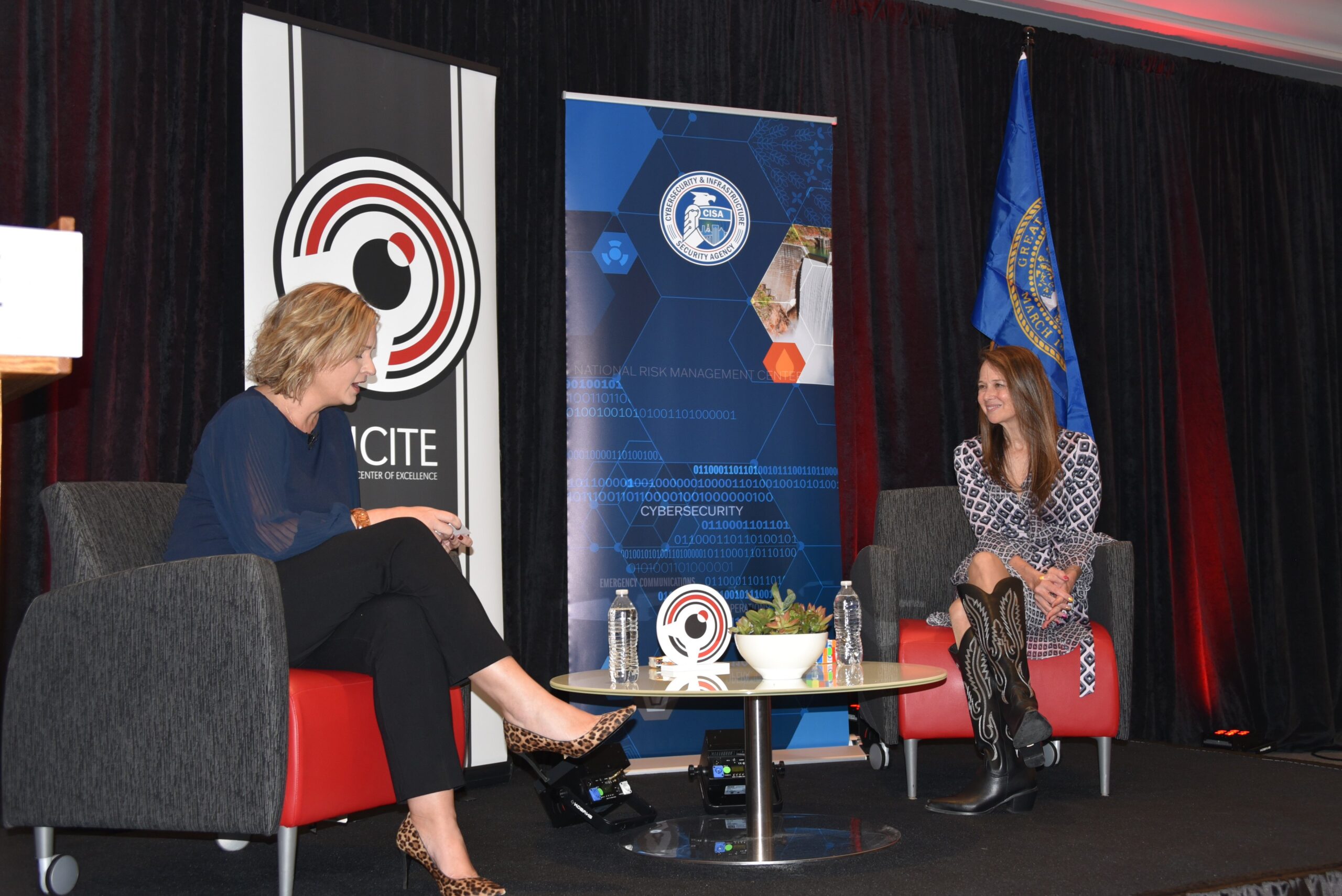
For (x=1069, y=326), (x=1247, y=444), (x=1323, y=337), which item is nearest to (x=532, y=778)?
(x=1069, y=326)

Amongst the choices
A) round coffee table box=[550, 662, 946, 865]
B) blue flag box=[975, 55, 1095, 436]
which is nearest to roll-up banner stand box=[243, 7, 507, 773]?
round coffee table box=[550, 662, 946, 865]

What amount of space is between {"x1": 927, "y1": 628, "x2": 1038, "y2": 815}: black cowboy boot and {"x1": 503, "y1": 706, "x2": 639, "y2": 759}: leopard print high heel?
0.89 meters

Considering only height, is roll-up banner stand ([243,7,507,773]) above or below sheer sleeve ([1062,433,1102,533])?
above

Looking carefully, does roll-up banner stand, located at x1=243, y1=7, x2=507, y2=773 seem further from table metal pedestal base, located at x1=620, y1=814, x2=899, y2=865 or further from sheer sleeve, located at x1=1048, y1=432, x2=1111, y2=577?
sheer sleeve, located at x1=1048, y1=432, x2=1111, y2=577

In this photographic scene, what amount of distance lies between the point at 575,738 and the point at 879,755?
1.40 m

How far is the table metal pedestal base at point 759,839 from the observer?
213cm

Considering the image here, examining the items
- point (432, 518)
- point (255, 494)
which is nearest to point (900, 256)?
point (432, 518)

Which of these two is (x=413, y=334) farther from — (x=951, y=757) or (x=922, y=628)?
(x=951, y=757)

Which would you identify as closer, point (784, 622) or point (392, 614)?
point (392, 614)

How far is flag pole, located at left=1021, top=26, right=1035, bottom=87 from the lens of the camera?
14.2 feet

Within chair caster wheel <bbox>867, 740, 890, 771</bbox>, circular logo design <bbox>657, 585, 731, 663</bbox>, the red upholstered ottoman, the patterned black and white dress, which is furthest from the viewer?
chair caster wheel <bbox>867, 740, 890, 771</bbox>

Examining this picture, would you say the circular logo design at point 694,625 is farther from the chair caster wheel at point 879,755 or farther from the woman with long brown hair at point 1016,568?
the chair caster wheel at point 879,755

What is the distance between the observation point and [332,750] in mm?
1910

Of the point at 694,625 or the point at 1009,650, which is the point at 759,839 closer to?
the point at 694,625
